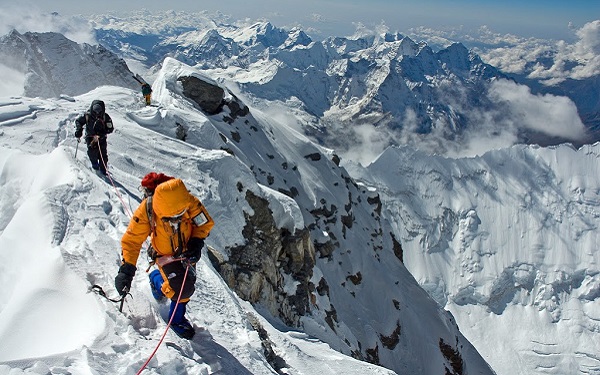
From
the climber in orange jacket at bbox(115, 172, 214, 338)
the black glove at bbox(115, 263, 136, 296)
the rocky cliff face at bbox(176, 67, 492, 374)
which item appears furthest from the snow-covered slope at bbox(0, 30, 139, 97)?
the black glove at bbox(115, 263, 136, 296)

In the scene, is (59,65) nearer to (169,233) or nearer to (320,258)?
(320,258)

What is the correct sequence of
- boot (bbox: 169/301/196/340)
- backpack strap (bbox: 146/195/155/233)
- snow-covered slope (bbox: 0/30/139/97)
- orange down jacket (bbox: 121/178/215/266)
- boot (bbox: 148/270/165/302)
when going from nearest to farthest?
orange down jacket (bbox: 121/178/215/266)
backpack strap (bbox: 146/195/155/233)
boot (bbox: 169/301/196/340)
boot (bbox: 148/270/165/302)
snow-covered slope (bbox: 0/30/139/97)

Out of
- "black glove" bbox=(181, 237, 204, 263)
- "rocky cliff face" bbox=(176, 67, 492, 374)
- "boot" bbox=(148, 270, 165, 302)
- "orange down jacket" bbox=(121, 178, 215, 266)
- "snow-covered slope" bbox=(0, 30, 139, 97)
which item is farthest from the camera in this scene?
"snow-covered slope" bbox=(0, 30, 139, 97)

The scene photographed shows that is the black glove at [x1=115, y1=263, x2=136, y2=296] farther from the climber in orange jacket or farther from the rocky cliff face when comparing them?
the rocky cliff face

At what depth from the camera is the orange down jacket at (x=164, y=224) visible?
6316mm

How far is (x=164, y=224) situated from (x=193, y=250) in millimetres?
654

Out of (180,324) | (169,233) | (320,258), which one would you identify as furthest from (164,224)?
(320,258)

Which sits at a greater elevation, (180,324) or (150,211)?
(150,211)

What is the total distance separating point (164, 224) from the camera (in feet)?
22.1

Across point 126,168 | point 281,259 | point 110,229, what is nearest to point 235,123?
point 281,259

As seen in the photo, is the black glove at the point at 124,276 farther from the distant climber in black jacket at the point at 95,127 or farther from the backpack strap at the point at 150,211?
the distant climber in black jacket at the point at 95,127

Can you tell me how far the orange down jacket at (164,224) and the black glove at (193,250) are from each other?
7cm

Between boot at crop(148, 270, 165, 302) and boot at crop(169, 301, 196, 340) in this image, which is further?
boot at crop(148, 270, 165, 302)

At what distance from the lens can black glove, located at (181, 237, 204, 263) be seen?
22.7 ft
